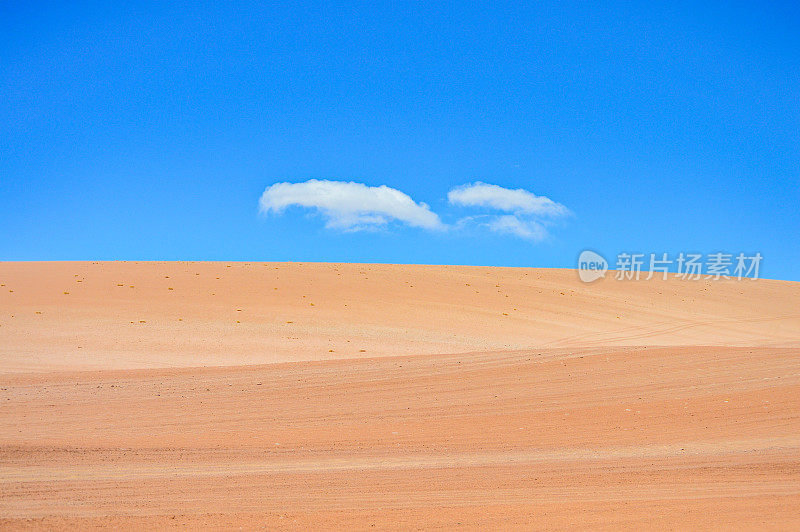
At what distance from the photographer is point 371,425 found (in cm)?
1079

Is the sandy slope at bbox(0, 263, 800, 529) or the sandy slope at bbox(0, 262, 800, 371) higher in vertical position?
the sandy slope at bbox(0, 262, 800, 371)

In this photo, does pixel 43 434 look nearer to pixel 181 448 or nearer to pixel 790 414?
pixel 181 448

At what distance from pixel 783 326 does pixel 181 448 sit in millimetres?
34754

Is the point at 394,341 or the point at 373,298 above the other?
the point at 373,298

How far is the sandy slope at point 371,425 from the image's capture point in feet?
21.5

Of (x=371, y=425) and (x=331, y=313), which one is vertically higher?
(x=331, y=313)

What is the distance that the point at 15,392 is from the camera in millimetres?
12469

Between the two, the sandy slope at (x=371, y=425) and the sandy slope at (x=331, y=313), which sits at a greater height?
the sandy slope at (x=331, y=313)

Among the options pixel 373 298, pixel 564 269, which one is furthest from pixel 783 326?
pixel 373 298

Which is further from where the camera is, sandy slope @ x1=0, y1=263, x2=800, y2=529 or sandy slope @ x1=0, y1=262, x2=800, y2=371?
sandy slope @ x1=0, y1=262, x2=800, y2=371

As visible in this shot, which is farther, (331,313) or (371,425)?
(331,313)

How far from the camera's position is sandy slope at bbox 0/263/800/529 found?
6551 millimetres

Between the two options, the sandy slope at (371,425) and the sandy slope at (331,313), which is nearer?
the sandy slope at (371,425)

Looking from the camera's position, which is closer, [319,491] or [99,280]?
[319,491]
